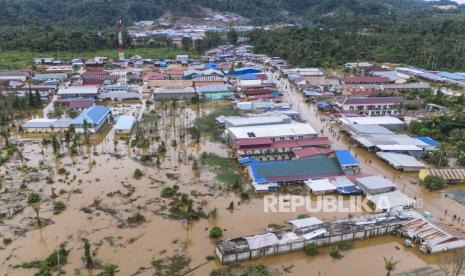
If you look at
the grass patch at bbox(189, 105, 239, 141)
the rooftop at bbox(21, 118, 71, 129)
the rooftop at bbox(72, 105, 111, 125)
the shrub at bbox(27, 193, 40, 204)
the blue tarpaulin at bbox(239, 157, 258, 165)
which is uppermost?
the rooftop at bbox(72, 105, 111, 125)

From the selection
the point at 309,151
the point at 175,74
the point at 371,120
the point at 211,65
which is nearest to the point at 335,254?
the point at 309,151

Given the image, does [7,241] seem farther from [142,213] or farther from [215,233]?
[215,233]

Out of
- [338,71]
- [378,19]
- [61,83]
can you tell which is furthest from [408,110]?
[378,19]

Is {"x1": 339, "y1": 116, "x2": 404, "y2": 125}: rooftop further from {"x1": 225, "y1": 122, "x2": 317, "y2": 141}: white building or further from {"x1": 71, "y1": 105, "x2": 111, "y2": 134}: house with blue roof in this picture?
{"x1": 71, "y1": 105, "x2": 111, "y2": 134}: house with blue roof

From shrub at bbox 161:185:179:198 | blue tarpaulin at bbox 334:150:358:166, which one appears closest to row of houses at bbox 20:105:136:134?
shrub at bbox 161:185:179:198

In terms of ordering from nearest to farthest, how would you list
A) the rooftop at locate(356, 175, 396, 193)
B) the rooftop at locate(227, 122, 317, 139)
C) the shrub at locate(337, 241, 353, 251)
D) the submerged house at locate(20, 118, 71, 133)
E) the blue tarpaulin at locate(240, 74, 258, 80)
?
the shrub at locate(337, 241, 353, 251) → the rooftop at locate(356, 175, 396, 193) → the rooftop at locate(227, 122, 317, 139) → the submerged house at locate(20, 118, 71, 133) → the blue tarpaulin at locate(240, 74, 258, 80)

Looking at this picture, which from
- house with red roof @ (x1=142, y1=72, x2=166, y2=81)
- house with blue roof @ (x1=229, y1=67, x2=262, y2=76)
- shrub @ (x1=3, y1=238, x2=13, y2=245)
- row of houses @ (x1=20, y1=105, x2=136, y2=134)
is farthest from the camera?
house with blue roof @ (x1=229, y1=67, x2=262, y2=76)

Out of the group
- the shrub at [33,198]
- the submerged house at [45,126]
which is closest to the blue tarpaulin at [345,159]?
the shrub at [33,198]

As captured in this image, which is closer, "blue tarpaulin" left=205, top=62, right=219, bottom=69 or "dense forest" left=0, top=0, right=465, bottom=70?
"blue tarpaulin" left=205, top=62, right=219, bottom=69
